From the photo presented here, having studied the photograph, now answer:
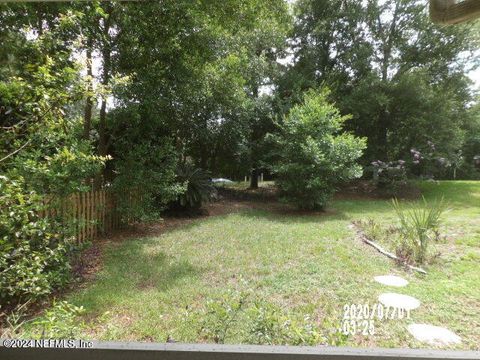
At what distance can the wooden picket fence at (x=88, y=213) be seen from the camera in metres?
2.84

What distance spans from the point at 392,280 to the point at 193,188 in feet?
13.3

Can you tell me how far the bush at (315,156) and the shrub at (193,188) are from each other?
5.34 ft

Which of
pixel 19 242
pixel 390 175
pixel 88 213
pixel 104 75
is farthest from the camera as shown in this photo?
pixel 390 175

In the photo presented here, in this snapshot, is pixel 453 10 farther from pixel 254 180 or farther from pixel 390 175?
pixel 254 180

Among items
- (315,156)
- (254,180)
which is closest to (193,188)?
(315,156)

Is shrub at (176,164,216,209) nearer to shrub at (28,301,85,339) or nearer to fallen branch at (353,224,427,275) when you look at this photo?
fallen branch at (353,224,427,275)

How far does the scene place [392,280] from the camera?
274 cm

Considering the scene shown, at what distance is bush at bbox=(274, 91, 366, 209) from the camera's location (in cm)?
606

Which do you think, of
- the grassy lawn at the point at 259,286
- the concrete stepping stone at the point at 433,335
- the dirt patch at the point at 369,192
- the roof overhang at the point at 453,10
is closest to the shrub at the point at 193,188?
the grassy lawn at the point at 259,286

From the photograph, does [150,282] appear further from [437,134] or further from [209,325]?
[437,134]

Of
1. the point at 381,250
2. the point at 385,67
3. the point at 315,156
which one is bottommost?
the point at 381,250

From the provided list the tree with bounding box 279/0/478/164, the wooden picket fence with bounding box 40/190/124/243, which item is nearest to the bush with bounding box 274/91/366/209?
the tree with bounding box 279/0/478/164

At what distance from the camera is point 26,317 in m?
2.02

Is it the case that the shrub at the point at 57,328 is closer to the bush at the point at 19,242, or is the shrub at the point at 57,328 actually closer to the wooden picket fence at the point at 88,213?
the bush at the point at 19,242
